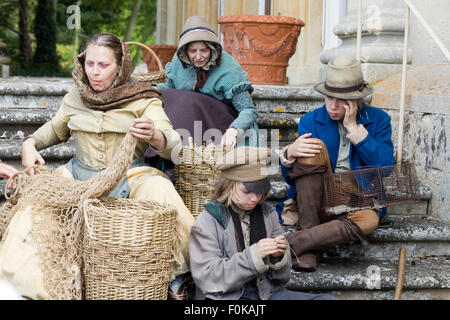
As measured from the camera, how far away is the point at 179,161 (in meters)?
3.50

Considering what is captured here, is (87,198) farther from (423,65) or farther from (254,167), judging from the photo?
(423,65)

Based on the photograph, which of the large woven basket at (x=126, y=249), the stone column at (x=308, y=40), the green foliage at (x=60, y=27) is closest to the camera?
the large woven basket at (x=126, y=249)

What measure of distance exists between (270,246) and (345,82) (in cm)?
121

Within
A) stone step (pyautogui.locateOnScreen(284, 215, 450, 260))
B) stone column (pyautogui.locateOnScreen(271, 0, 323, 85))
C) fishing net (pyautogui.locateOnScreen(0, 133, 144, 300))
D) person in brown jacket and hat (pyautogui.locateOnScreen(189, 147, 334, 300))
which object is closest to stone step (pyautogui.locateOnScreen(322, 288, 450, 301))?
stone step (pyautogui.locateOnScreen(284, 215, 450, 260))

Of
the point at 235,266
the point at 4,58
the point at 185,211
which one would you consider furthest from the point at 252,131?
the point at 4,58

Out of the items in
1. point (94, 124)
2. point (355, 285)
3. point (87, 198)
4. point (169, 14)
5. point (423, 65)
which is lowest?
point (355, 285)

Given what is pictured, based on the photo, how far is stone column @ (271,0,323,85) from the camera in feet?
22.6

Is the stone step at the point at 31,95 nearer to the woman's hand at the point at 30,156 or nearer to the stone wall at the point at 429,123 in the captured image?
the woman's hand at the point at 30,156

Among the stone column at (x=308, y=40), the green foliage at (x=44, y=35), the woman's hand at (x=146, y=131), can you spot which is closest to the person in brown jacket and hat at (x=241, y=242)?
the woman's hand at (x=146, y=131)

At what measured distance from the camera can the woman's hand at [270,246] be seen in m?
→ 2.85

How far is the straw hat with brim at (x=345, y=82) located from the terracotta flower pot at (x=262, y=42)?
6.13 ft

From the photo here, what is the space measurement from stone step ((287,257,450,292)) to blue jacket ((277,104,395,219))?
36 centimetres

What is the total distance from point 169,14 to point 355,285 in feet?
29.3

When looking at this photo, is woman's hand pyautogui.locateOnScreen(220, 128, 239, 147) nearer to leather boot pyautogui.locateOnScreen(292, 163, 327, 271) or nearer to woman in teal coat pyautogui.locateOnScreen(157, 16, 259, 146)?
woman in teal coat pyautogui.locateOnScreen(157, 16, 259, 146)
